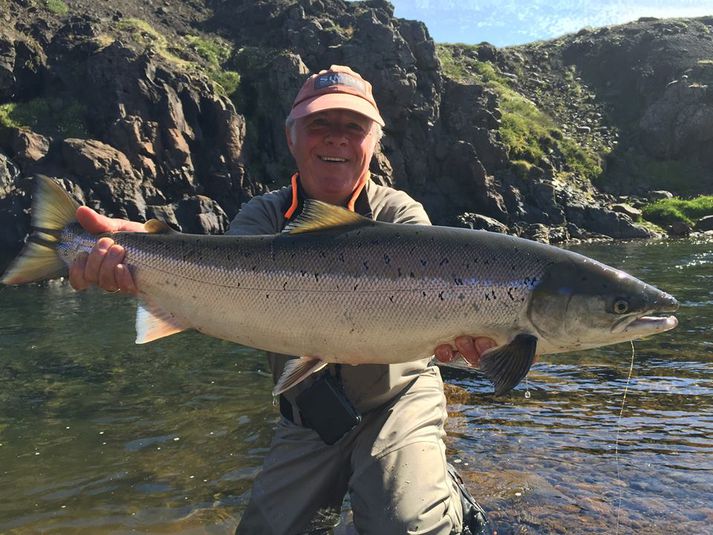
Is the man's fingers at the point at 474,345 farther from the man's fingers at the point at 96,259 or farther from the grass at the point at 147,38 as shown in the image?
the grass at the point at 147,38

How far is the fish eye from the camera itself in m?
3.46

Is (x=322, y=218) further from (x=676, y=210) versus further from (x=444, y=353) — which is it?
(x=676, y=210)

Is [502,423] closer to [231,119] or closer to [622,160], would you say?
[231,119]

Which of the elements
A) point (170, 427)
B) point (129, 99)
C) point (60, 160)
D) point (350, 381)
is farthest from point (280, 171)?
point (350, 381)

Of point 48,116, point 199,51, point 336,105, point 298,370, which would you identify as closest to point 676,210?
point 199,51

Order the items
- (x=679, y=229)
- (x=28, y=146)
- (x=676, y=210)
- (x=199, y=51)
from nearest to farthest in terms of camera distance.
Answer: (x=28, y=146)
(x=679, y=229)
(x=199, y=51)
(x=676, y=210)

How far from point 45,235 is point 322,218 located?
76.2 inches

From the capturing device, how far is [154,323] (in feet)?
13.0

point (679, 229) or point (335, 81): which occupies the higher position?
point (335, 81)

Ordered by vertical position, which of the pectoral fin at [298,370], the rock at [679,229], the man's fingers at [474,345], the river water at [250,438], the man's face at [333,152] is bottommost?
the rock at [679,229]

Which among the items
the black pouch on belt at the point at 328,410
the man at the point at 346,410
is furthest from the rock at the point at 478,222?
the black pouch on belt at the point at 328,410

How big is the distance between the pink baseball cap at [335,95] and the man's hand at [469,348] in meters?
1.99

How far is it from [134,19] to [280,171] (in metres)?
20.0

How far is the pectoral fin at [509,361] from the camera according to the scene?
3342 millimetres
